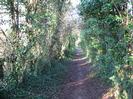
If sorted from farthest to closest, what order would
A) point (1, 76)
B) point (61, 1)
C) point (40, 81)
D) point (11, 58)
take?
point (61, 1)
point (40, 81)
point (11, 58)
point (1, 76)

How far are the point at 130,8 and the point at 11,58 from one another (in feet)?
26.2

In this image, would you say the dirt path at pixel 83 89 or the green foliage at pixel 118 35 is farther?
the dirt path at pixel 83 89

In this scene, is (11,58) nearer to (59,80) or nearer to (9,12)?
(9,12)

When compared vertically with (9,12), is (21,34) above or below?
below

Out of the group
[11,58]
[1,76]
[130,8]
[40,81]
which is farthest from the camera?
[40,81]

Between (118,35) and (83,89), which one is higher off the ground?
(118,35)

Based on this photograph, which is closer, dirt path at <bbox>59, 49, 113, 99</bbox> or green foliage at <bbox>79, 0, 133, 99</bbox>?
green foliage at <bbox>79, 0, 133, 99</bbox>

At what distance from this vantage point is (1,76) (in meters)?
15.6

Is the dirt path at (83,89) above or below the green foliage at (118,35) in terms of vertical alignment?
below

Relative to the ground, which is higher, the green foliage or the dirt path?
the green foliage

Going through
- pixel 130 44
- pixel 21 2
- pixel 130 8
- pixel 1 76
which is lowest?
pixel 1 76

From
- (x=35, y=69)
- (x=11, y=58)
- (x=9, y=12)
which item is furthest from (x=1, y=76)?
(x=35, y=69)

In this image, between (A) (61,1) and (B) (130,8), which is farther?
(A) (61,1)

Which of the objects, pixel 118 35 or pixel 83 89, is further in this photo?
pixel 83 89
